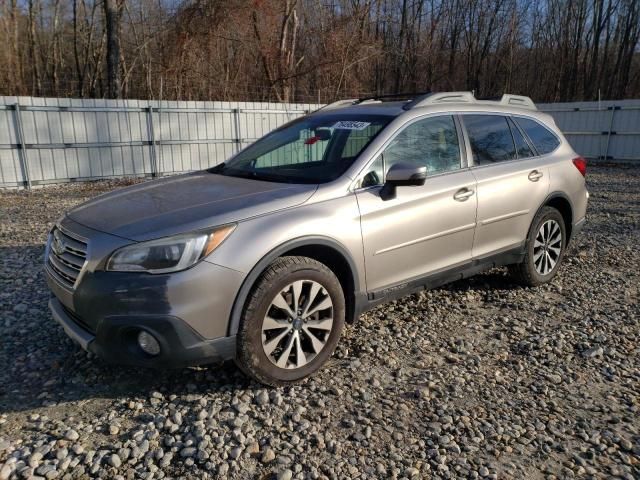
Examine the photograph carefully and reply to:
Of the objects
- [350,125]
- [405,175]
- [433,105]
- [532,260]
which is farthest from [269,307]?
[532,260]

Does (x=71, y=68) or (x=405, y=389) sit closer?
(x=405, y=389)

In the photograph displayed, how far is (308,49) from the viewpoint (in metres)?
20.8

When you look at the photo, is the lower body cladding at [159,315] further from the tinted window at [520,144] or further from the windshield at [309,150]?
the tinted window at [520,144]

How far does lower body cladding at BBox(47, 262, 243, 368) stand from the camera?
8.54 ft

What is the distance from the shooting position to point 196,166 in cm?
1367

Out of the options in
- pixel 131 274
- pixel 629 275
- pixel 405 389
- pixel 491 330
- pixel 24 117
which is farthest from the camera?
pixel 24 117

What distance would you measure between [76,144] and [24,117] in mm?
1199

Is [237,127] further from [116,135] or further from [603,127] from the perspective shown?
[603,127]

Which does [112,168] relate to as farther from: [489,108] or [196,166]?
[489,108]

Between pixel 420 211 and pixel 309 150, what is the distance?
40.7 inches

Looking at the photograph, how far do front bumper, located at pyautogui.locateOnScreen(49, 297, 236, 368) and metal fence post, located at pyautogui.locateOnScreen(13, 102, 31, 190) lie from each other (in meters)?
9.65

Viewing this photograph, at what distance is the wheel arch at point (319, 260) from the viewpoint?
279cm

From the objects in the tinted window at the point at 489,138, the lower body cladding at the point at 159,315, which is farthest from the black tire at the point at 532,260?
the lower body cladding at the point at 159,315

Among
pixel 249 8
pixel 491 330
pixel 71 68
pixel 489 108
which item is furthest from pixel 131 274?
pixel 71 68
